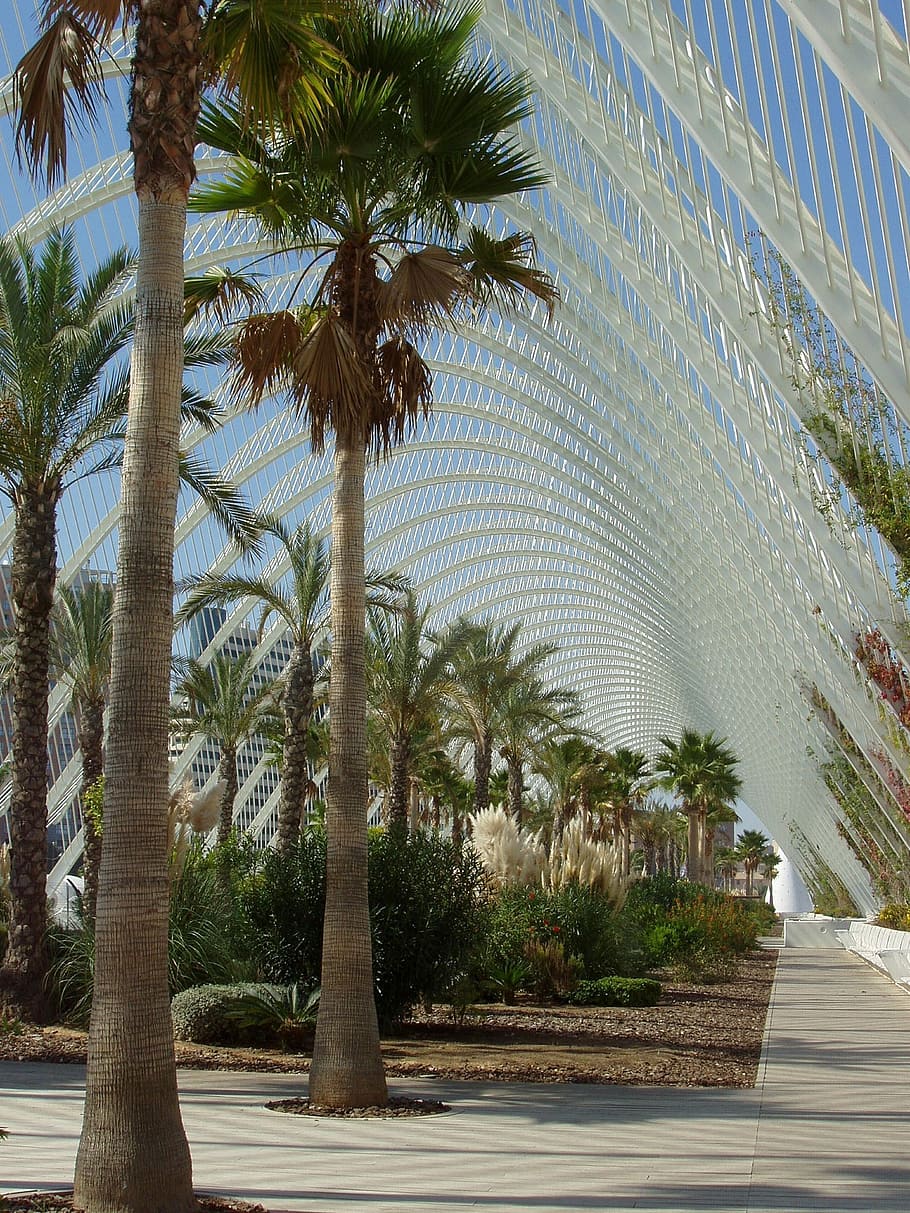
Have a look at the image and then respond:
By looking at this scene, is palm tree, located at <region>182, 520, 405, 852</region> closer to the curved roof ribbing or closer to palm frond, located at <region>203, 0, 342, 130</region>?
the curved roof ribbing

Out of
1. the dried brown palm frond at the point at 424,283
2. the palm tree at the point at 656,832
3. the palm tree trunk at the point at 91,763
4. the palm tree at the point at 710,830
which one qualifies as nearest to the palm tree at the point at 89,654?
the palm tree trunk at the point at 91,763

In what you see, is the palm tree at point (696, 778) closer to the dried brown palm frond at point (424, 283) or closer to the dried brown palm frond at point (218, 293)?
the dried brown palm frond at point (218, 293)

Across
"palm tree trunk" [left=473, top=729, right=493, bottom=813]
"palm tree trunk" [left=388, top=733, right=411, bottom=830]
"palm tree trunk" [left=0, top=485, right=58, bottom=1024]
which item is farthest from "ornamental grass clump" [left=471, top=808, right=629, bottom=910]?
"palm tree trunk" [left=473, top=729, right=493, bottom=813]

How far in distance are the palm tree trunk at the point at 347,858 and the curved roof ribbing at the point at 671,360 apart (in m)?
5.04

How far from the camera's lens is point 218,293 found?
11539 mm

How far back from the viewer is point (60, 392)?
52.2ft

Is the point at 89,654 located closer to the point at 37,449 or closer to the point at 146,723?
the point at 37,449

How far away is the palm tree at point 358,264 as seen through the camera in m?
10.4

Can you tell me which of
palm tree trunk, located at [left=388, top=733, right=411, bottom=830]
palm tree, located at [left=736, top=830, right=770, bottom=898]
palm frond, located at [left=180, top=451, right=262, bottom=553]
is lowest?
palm tree trunk, located at [left=388, top=733, right=411, bottom=830]

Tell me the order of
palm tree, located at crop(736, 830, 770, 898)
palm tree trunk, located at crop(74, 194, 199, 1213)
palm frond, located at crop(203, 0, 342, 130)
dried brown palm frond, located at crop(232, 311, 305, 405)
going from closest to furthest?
1. palm tree trunk, located at crop(74, 194, 199, 1213)
2. palm frond, located at crop(203, 0, 342, 130)
3. dried brown palm frond, located at crop(232, 311, 305, 405)
4. palm tree, located at crop(736, 830, 770, 898)

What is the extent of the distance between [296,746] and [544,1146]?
64.1 feet

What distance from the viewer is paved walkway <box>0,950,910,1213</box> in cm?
706

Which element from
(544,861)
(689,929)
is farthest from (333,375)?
(689,929)

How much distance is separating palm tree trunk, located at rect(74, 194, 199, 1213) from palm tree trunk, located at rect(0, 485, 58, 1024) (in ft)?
28.9
